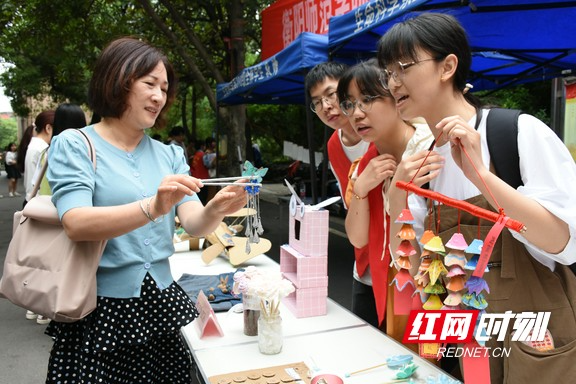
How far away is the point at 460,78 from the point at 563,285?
56cm

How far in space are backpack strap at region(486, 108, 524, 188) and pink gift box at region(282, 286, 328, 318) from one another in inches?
45.3

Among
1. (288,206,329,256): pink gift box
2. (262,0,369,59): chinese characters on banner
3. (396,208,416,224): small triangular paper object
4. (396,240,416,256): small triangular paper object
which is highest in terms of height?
(262,0,369,59): chinese characters on banner

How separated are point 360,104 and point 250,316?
0.95 meters

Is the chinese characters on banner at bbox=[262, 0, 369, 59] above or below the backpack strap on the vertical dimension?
above

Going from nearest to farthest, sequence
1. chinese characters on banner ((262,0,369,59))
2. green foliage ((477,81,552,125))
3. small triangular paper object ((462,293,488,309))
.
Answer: small triangular paper object ((462,293,488,309)), chinese characters on banner ((262,0,369,59)), green foliage ((477,81,552,125))

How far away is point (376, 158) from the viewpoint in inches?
60.1

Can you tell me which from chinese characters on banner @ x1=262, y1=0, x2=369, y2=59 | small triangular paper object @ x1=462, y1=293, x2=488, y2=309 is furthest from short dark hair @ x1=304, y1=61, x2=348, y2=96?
chinese characters on banner @ x1=262, y1=0, x2=369, y2=59

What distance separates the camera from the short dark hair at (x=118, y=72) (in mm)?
1366

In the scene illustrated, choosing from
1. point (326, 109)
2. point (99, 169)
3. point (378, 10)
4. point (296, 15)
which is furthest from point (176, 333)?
point (296, 15)

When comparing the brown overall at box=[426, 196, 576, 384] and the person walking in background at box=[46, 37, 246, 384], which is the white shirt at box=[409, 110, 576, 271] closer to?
the brown overall at box=[426, 196, 576, 384]

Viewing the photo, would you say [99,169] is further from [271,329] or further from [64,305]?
[271,329]

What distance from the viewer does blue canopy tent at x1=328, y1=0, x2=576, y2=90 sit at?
3189 mm

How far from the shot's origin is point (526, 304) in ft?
3.54

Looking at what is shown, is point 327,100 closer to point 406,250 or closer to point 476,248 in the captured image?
point 406,250
